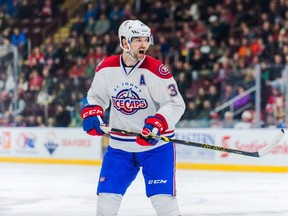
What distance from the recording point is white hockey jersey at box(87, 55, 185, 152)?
4719 mm

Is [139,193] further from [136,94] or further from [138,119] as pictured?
[136,94]

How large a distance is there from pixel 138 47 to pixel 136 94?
0.90 feet

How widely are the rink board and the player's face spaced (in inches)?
275

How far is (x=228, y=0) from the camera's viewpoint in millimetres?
15539

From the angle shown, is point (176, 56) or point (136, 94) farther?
point (176, 56)

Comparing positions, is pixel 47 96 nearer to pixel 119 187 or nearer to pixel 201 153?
pixel 201 153

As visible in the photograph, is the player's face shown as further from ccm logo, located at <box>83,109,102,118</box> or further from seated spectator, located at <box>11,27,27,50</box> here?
seated spectator, located at <box>11,27,27,50</box>

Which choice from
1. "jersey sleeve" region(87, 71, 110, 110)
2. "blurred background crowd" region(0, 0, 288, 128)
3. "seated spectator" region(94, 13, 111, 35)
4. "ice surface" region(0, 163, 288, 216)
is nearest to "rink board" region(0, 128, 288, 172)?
"blurred background crowd" region(0, 0, 288, 128)

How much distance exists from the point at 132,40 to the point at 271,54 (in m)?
8.35

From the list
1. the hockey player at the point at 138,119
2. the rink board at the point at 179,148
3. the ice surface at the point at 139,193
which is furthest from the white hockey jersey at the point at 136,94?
the rink board at the point at 179,148

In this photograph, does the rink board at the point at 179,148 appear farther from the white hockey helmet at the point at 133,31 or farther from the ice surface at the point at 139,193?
the white hockey helmet at the point at 133,31

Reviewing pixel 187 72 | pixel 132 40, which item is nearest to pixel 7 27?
pixel 187 72

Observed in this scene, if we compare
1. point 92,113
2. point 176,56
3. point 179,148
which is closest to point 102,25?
point 176,56

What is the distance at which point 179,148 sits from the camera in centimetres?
1215
